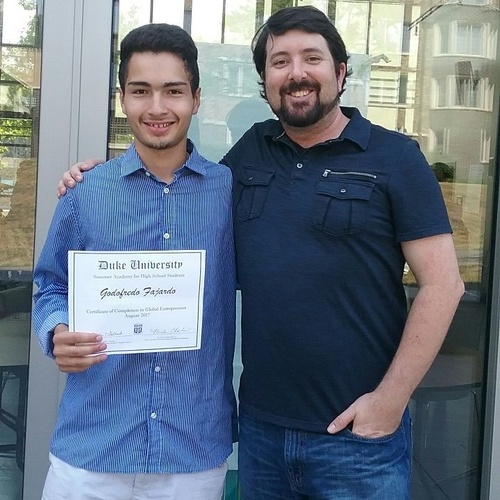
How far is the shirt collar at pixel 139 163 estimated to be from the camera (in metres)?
2.04

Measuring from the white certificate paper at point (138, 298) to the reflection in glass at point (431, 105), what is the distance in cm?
124

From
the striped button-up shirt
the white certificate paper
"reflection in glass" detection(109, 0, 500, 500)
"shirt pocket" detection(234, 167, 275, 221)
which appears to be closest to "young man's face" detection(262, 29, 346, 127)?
"shirt pocket" detection(234, 167, 275, 221)

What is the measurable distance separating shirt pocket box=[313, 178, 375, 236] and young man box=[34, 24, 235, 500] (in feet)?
0.93

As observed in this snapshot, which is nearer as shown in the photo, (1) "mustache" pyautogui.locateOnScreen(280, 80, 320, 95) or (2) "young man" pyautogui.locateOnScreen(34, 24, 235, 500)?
(2) "young man" pyautogui.locateOnScreen(34, 24, 235, 500)

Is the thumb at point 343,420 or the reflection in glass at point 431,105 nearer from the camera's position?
the thumb at point 343,420

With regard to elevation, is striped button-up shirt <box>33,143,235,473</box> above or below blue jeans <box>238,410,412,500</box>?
above

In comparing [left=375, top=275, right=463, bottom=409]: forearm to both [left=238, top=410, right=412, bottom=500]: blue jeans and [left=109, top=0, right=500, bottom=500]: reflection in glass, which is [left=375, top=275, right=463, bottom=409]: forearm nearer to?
[left=238, top=410, right=412, bottom=500]: blue jeans

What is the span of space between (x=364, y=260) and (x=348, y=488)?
1.92ft

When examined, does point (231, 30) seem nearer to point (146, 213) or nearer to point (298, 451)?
point (146, 213)

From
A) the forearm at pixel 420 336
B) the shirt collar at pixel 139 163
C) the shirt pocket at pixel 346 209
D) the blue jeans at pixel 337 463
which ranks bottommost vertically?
the blue jeans at pixel 337 463

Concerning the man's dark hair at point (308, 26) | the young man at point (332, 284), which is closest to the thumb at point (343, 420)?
the young man at point (332, 284)

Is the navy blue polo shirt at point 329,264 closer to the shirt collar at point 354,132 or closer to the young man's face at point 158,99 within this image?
the shirt collar at point 354,132

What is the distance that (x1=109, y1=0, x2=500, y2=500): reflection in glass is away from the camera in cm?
312

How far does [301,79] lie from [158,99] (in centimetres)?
38
